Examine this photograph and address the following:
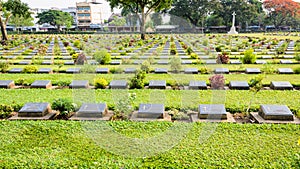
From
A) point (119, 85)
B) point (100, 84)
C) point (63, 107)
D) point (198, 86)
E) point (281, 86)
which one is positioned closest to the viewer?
point (63, 107)

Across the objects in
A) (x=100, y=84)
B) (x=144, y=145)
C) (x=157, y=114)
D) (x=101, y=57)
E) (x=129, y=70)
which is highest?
(x=101, y=57)

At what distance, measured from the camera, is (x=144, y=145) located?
131 inches

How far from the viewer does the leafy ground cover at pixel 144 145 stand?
9.41 feet

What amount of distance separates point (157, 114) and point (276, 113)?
1.94m

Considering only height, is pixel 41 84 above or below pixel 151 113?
above

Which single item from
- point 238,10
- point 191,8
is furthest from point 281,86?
point 238,10

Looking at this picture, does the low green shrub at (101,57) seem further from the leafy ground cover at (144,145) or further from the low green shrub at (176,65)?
the leafy ground cover at (144,145)

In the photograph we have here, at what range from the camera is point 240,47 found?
14336 mm

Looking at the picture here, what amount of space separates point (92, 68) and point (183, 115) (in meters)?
3.77

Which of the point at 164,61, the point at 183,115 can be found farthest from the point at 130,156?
the point at 164,61

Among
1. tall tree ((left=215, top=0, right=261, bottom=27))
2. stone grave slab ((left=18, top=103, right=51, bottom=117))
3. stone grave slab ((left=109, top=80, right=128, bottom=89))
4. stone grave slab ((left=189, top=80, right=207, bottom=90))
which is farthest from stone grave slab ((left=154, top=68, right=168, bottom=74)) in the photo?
tall tree ((left=215, top=0, right=261, bottom=27))

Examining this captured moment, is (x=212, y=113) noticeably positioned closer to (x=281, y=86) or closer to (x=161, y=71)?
(x=281, y=86)

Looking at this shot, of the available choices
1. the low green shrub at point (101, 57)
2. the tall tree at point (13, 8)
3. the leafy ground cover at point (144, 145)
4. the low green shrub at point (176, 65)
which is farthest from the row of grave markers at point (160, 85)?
the tall tree at point (13, 8)

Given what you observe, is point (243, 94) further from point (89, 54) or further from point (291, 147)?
point (89, 54)
